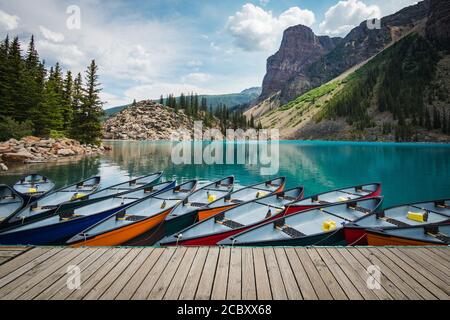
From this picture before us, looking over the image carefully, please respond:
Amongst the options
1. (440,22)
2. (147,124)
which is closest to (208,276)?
(147,124)

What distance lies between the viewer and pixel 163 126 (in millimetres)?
154375

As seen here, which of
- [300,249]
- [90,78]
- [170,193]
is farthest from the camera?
[90,78]

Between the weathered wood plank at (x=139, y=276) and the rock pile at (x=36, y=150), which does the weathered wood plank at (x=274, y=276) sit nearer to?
the weathered wood plank at (x=139, y=276)

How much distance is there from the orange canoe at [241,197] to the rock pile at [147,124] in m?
135

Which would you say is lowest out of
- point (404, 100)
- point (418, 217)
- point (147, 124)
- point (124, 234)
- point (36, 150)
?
point (124, 234)

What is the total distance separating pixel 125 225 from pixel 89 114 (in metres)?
60.6

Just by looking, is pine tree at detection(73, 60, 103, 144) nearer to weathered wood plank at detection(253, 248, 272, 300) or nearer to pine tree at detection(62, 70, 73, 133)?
pine tree at detection(62, 70, 73, 133)

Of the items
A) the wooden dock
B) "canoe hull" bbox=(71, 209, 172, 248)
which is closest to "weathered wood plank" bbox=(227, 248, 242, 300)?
the wooden dock

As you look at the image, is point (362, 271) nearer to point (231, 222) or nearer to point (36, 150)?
point (231, 222)

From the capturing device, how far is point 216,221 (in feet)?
36.8

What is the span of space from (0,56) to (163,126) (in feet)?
350

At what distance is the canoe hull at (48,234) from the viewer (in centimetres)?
930
